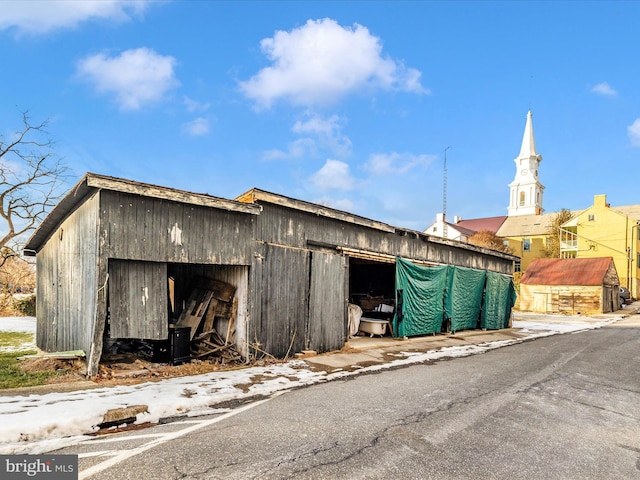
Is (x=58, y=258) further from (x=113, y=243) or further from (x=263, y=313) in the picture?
(x=263, y=313)

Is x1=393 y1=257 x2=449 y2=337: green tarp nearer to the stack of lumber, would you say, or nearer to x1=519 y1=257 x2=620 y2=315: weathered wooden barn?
the stack of lumber

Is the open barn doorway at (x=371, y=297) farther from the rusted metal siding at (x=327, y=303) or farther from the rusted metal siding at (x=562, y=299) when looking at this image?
the rusted metal siding at (x=562, y=299)

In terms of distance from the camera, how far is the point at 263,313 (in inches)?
360

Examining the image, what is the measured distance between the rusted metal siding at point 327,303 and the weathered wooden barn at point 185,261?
33 millimetres

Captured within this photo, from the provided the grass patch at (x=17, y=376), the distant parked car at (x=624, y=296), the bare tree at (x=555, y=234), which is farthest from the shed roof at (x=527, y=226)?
the grass patch at (x=17, y=376)

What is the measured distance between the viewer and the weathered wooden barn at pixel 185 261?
7.14 metres

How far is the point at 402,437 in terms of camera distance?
4.59m

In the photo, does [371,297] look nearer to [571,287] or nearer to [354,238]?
[354,238]

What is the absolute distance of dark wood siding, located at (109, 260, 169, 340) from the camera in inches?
284

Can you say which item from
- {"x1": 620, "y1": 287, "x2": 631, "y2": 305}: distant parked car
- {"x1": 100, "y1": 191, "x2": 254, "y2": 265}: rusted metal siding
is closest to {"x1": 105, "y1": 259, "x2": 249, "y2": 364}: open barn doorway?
{"x1": 100, "y1": 191, "x2": 254, "y2": 265}: rusted metal siding

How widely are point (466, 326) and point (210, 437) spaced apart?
15.4m

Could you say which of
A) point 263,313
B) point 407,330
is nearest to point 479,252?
point 407,330

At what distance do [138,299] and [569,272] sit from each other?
1472 inches

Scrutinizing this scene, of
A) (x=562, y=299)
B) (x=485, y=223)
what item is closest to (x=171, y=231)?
(x=562, y=299)
